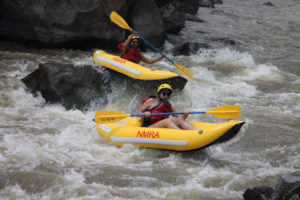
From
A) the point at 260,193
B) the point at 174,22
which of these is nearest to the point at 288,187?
the point at 260,193

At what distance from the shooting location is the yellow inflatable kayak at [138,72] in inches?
263

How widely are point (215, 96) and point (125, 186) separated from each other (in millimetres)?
3933

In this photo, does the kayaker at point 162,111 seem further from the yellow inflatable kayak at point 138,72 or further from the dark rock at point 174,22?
the dark rock at point 174,22

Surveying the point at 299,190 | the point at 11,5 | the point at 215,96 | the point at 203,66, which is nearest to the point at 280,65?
the point at 203,66

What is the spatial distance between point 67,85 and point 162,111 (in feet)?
6.66

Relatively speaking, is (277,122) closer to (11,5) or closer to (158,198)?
(158,198)

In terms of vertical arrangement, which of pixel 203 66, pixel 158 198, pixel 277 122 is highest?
pixel 158 198

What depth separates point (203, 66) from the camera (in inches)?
372

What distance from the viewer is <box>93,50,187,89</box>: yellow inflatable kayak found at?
667 centimetres

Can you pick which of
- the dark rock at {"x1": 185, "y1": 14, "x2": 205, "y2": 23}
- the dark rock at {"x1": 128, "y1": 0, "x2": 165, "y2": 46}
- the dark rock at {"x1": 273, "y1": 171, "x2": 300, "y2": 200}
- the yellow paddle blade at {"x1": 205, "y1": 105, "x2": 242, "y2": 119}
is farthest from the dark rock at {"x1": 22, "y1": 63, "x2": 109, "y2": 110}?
the dark rock at {"x1": 185, "y1": 14, "x2": 205, "y2": 23}

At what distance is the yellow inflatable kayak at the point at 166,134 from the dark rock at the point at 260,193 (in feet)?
3.33

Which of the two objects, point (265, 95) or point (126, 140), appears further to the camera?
point (265, 95)

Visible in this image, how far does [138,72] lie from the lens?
6801mm

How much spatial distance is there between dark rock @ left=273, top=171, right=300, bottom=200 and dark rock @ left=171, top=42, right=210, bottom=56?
739 centimetres
